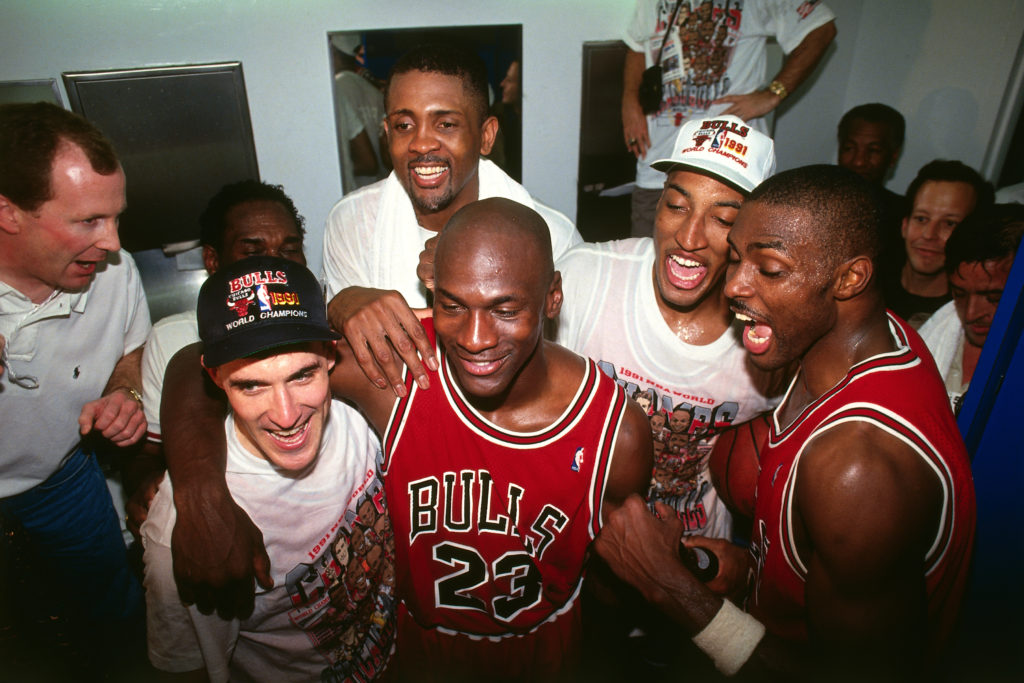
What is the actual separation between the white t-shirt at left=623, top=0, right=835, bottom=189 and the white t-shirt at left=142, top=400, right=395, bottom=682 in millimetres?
3018

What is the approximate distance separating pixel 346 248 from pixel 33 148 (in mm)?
1199

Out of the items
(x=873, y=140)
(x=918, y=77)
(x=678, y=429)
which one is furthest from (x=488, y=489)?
(x=918, y=77)

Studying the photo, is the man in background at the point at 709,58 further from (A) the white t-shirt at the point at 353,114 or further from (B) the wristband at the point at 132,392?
(B) the wristband at the point at 132,392

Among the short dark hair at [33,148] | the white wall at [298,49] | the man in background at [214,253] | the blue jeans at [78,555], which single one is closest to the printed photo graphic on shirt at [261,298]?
the man in background at [214,253]

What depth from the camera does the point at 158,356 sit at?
2.28 m

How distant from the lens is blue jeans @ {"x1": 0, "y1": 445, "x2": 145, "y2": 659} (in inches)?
93.0

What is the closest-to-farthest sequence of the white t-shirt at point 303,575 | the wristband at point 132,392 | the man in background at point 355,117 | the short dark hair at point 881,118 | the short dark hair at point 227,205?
the white t-shirt at point 303,575
the wristband at point 132,392
the short dark hair at point 227,205
the man in background at point 355,117
the short dark hair at point 881,118

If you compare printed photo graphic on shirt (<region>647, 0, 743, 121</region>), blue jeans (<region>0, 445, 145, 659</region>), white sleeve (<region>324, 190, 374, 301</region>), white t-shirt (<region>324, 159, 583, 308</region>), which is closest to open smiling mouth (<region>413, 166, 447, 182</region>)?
white t-shirt (<region>324, 159, 583, 308</region>)

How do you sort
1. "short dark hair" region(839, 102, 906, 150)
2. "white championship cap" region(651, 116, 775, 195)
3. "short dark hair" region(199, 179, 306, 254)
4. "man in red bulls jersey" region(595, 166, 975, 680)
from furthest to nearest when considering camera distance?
"short dark hair" region(839, 102, 906, 150), "short dark hair" region(199, 179, 306, 254), "white championship cap" region(651, 116, 775, 195), "man in red bulls jersey" region(595, 166, 975, 680)

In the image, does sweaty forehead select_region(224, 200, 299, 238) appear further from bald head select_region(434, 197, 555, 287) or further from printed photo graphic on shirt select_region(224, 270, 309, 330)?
bald head select_region(434, 197, 555, 287)

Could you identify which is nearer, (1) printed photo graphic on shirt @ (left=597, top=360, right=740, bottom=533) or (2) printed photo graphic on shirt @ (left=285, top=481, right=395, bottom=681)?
(2) printed photo graphic on shirt @ (left=285, top=481, right=395, bottom=681)

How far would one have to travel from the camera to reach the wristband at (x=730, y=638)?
1.70 m

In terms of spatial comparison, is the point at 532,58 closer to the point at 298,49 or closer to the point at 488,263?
the point at 298,49

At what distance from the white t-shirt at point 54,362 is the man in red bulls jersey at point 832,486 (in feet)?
7.03
